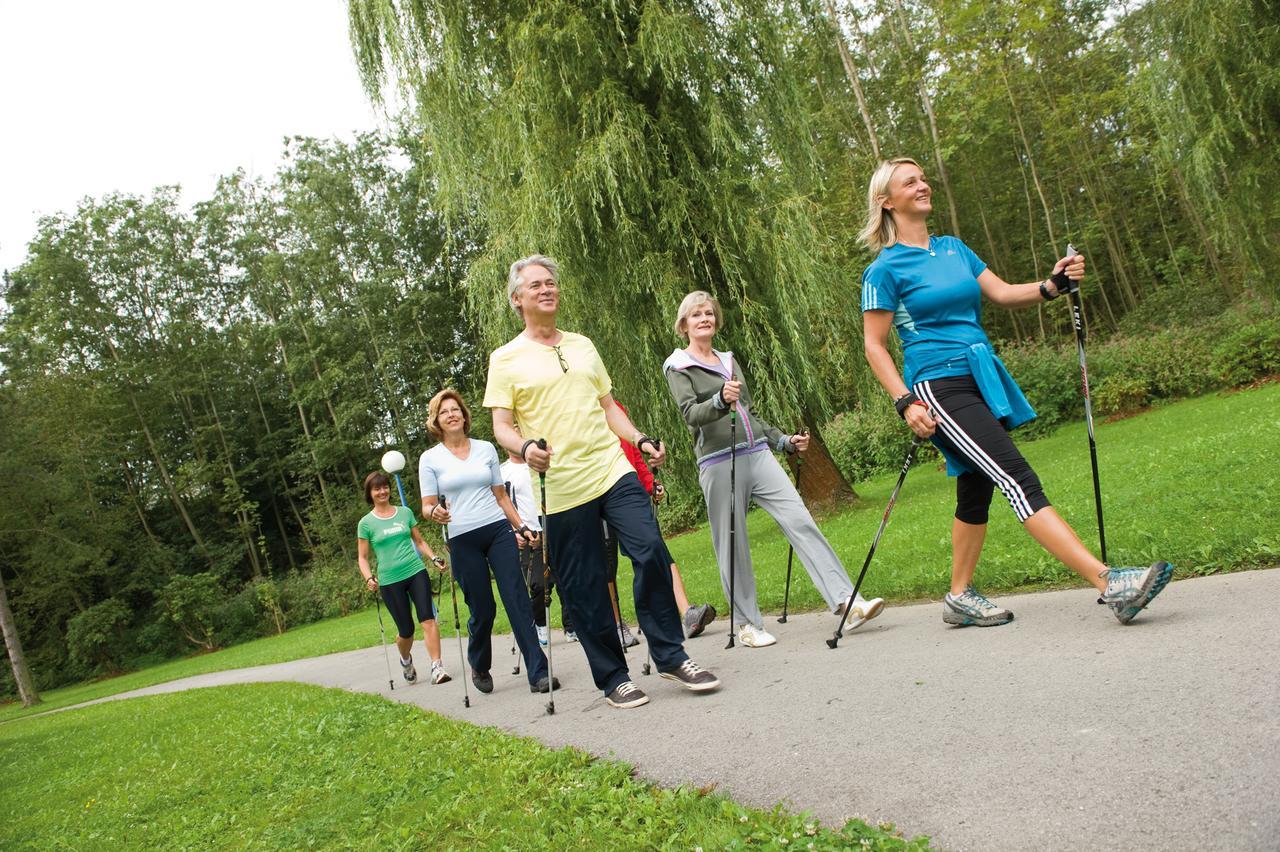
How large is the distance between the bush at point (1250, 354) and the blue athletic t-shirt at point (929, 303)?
667 inches

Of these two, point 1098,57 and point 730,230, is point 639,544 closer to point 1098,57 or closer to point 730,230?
point 730,230

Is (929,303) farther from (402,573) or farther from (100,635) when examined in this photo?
(100,635)

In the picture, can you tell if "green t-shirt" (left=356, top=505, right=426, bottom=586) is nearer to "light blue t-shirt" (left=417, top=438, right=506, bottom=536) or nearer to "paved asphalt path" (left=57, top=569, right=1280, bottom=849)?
"light blue t-shirt" (left=417, top=438, right=506, bottom=536)

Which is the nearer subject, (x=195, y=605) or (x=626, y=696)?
(x=626, y=696)

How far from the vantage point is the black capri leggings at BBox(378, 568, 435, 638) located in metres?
7.91

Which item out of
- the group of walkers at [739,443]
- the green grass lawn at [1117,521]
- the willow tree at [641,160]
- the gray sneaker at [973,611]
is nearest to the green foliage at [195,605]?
the green grass lawn at [1117,521]

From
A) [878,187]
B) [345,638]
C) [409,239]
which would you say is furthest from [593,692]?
[409,239]

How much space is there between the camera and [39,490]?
31.8 m

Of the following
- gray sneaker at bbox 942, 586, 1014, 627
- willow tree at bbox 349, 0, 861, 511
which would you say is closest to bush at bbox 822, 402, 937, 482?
willow tree at bbox 349, 0, 861, 511

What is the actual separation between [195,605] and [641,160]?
28.4 meters

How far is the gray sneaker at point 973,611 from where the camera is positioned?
14.4 feet

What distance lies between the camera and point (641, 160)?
11.8 metres

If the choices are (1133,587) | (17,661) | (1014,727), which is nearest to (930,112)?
(1133,587)

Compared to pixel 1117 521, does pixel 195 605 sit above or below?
below
